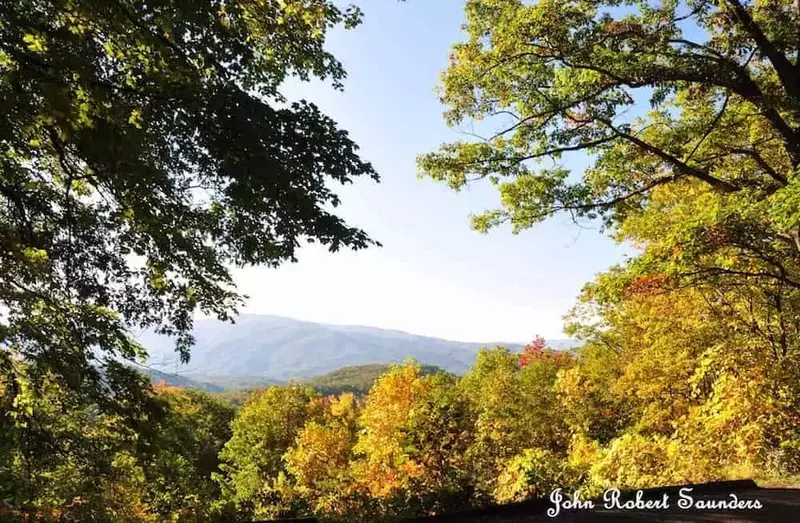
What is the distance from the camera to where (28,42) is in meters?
4.05

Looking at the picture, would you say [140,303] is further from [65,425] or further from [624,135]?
[624,135]

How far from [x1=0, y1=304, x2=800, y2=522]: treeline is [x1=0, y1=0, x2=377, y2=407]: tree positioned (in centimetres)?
105

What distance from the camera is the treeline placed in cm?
650

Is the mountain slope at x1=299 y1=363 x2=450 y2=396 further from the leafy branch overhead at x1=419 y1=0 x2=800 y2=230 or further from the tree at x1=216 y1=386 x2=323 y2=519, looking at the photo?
the leafy branch overhead at x1=419 y1=0 x2=800 y2=230

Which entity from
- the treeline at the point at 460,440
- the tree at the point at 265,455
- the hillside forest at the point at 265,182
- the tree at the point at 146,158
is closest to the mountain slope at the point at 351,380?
the tree at the point at 265,455

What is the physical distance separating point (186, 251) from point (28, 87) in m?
2.57

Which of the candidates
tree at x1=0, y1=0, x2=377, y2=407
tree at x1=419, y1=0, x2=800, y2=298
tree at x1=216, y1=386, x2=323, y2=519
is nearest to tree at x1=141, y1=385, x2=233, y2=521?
tree at x1=0, y1=0, x2=377, y2=407

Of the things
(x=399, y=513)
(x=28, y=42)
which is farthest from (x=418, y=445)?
(x=28, y=42)

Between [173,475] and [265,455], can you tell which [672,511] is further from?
[265,455]

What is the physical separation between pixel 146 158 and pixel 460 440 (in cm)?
1679

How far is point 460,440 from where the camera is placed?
1875cm

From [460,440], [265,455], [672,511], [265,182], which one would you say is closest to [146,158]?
[265,182]

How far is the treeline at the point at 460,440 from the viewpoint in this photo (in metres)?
6.50

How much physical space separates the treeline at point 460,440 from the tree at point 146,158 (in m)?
1.05
